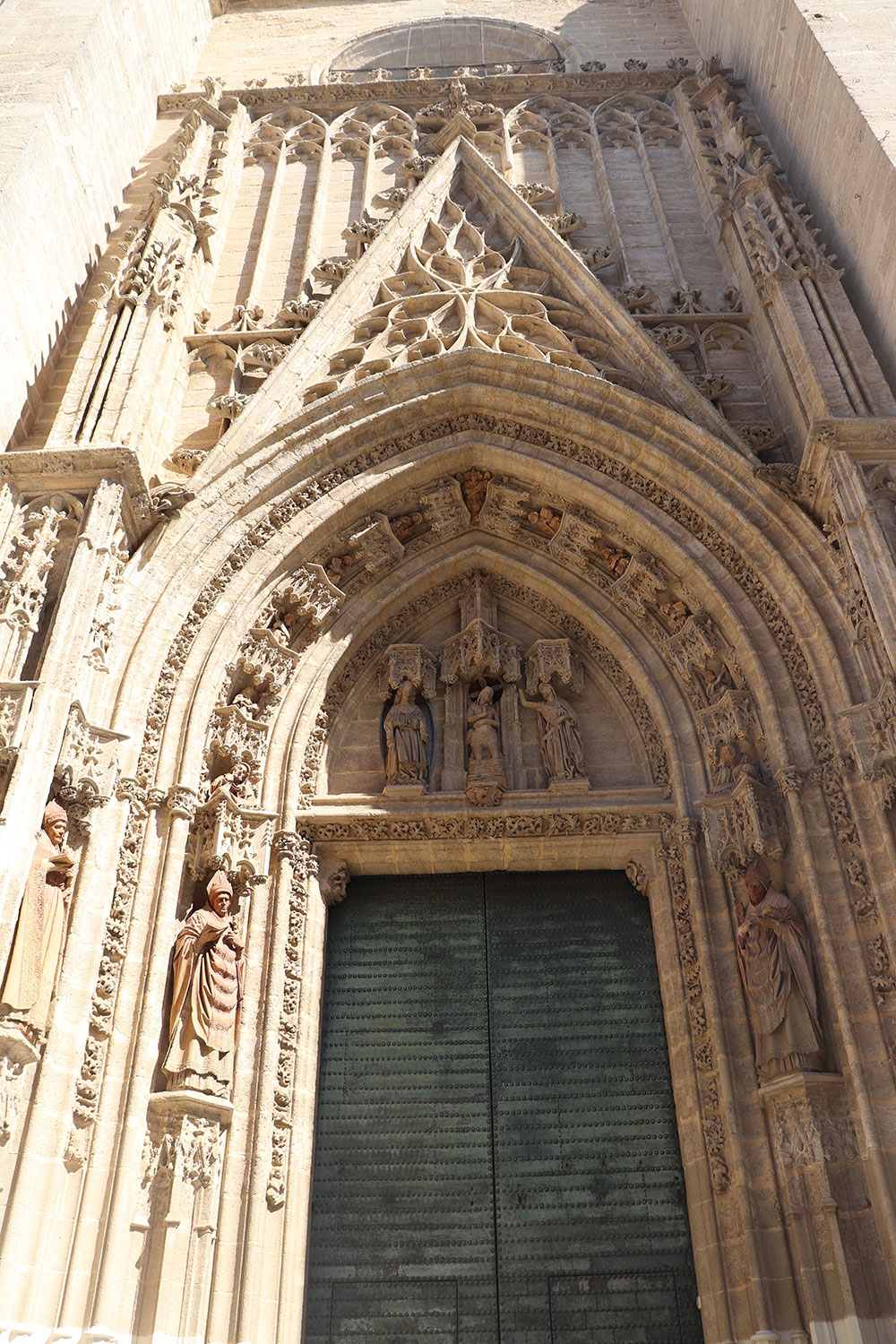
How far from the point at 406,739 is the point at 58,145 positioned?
252 inches

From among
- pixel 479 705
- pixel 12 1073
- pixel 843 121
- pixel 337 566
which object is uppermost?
pixel 843 121

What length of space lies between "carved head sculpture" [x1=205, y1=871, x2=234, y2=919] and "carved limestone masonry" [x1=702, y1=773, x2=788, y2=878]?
3.22m

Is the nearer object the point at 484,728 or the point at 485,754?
the point at 485,754

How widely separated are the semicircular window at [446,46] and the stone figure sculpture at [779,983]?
13.0 metres

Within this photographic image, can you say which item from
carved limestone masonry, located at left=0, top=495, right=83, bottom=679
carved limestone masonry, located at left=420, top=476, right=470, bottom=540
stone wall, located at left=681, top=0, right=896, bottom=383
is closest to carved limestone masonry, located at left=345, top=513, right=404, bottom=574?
carved limestone masonry, located at left=420, top=476, right=470, bottom=540

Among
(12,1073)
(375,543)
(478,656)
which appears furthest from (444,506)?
(12,1073)

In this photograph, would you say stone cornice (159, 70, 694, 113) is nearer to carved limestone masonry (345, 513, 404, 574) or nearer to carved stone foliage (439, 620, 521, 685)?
carved limestone masonry (345, 513, 404, 574)

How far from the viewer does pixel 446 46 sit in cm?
1578

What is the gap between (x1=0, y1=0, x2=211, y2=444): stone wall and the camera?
888cm

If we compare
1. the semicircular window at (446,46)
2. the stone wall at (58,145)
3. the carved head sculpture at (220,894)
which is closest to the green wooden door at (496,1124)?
the carved head sculpture at (220,894)

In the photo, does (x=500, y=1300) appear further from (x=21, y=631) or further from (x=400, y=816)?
(x=21, y=631)

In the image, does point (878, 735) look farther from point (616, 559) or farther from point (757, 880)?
point (616, 559)

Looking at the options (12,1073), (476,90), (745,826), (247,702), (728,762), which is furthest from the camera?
(476,90)

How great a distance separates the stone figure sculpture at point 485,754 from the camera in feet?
26.7
